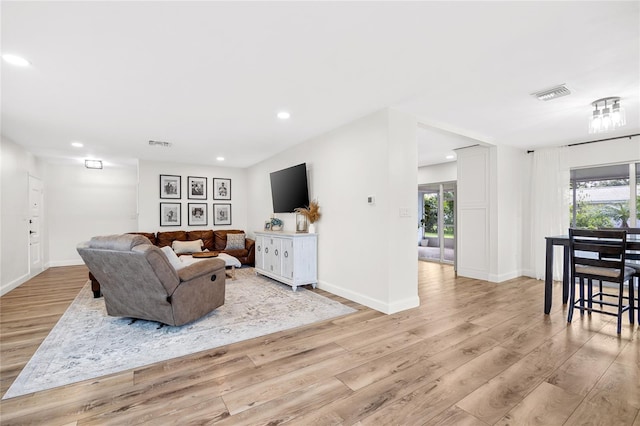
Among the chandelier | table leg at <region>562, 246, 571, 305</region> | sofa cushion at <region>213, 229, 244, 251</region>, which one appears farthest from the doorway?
sofa cushion at <region>213, 229, 244, 251</region>

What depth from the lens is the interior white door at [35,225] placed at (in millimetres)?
5711

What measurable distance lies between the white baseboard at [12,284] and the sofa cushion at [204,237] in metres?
2.80

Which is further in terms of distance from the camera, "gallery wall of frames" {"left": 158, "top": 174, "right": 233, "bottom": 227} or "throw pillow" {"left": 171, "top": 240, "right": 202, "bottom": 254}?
"gallery wall of frames" {"left": 158, "top": 174, "right": 233, "bottom": 227}

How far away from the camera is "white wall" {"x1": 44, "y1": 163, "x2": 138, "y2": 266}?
689cm

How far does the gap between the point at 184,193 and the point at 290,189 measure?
3.37m

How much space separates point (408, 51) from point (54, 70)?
303 centimetres

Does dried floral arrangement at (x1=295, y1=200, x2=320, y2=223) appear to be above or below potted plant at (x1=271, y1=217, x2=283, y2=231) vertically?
above

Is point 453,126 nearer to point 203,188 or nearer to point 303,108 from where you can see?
point 303,108

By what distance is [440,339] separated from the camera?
2.76 m

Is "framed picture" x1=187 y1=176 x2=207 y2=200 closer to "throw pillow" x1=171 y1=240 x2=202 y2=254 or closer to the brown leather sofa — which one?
the brown leather sofa

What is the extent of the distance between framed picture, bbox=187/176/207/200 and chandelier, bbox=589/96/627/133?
732 centimetres

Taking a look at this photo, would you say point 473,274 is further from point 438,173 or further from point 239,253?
point 239,253

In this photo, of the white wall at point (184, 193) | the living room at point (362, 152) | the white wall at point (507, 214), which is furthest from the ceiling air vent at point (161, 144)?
the white wall at point (507, 214)

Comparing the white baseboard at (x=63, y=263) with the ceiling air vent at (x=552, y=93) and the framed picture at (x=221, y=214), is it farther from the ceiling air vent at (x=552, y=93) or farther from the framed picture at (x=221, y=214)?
the ceiling air vent at (x=552, y=93)
